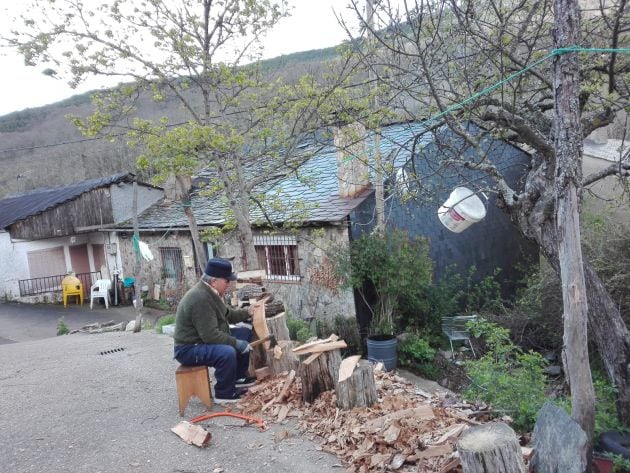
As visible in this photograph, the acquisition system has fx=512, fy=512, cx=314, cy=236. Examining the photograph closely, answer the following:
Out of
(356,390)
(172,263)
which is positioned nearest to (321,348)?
(356,390)

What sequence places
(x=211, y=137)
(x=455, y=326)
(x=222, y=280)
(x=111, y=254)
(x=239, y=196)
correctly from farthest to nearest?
(x=111, y=254) → (x=455, y=326) → (x=239, y=196) → (x=211, y=137) → (x=222, y=280)

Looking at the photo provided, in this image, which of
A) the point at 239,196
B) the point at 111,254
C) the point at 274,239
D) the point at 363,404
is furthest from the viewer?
the point at 111,254

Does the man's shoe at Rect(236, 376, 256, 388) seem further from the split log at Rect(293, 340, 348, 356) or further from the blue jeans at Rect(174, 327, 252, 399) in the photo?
the split log at Rect(293, 340, 348, 356)

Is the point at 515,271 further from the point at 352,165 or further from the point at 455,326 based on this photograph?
the point at 352,165

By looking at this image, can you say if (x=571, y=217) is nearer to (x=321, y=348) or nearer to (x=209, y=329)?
(x=321, y=348)

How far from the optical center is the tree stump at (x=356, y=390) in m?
5.04

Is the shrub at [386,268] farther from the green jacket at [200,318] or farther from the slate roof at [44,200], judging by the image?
the slate roof at [44,200]

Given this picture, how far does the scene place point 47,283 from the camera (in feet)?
76.8

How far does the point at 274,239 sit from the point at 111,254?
1154 centimetres

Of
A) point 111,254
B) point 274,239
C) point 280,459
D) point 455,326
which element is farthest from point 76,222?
point 280,459

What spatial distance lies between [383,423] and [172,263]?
15064 mm

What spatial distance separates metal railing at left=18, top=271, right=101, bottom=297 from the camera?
22.8 m

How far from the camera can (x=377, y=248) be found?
11305 millimetres

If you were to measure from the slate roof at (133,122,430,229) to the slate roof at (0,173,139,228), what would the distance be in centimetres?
665
